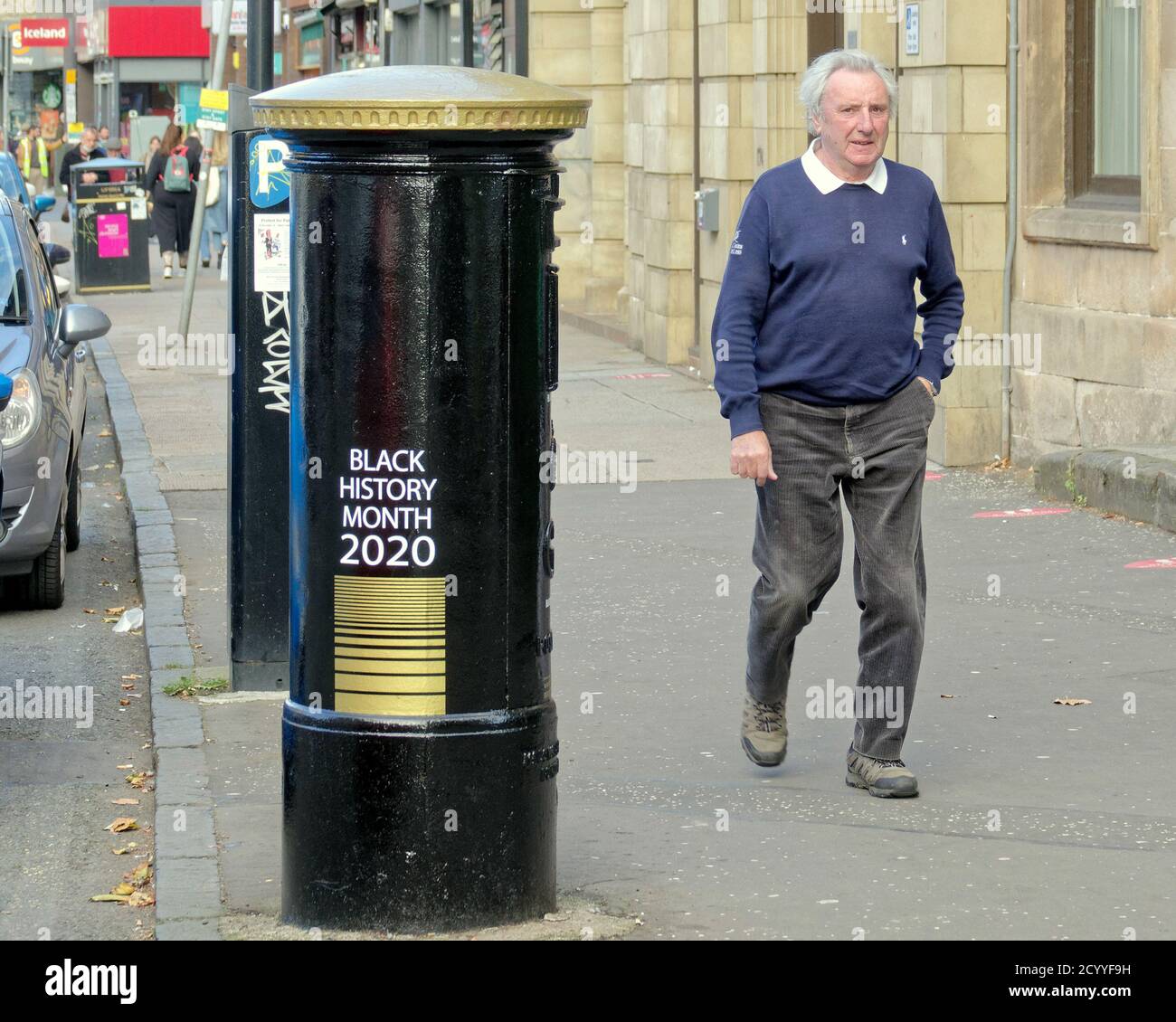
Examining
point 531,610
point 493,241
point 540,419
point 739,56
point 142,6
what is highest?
point 142,6

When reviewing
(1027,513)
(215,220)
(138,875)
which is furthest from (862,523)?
(215,220)

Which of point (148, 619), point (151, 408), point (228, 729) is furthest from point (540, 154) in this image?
point (151, 408)

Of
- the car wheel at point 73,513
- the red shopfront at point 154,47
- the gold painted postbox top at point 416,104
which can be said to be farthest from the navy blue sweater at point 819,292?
the red shopfront at point 154,47

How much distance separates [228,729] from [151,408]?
9429mm

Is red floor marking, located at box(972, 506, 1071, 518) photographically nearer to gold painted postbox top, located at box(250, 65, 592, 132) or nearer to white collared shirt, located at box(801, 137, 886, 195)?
white collared shirt, located at box(801, 137, 886, 195)

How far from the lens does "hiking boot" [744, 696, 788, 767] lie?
6.18m

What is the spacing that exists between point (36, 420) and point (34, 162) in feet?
153

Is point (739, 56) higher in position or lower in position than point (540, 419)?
higher

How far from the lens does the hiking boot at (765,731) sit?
20.3 ft

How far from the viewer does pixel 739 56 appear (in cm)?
1623

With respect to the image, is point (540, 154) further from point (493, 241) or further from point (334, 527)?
point (334, 527)

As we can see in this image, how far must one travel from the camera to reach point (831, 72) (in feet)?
18.9

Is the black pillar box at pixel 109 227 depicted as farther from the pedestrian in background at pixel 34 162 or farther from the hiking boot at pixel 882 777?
the pedestrian in background at pixel 34 162

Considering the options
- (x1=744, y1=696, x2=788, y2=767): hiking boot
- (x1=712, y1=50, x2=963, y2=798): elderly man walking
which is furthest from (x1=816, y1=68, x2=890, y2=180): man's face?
(x1=744, y1=696, x2=788, y2=767): hiking boot
